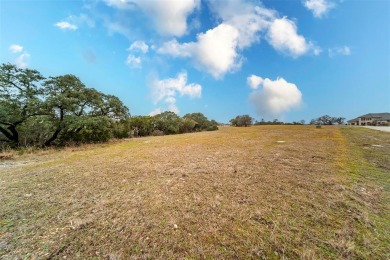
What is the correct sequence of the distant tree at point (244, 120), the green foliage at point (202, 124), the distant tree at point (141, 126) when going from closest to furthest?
the distant tree at point (141, 126) → the green foliage at point (202, 124) → the distant tree at point (244, 120)

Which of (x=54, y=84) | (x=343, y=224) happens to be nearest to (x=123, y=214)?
(x=343, y=224)

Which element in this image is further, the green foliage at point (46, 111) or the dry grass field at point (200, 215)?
the green foliage at point (46, 111)

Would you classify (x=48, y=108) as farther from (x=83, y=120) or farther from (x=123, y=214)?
(x=123, y=214)

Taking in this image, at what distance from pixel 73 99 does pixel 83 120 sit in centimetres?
153

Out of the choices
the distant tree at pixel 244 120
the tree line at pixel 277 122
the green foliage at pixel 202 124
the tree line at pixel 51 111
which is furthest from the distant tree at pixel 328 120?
the tree line at pixel 51 111

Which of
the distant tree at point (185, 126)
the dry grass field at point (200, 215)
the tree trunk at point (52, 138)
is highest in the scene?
the distant tree at point (185, 126)

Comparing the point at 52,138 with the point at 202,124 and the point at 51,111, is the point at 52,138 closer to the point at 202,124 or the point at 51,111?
the point at 51,111

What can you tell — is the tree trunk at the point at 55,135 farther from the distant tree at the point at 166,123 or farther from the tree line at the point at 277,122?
the tree line at the point at 277,122

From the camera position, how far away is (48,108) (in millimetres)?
12086

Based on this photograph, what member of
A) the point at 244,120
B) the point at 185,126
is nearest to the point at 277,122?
the point at 244,120

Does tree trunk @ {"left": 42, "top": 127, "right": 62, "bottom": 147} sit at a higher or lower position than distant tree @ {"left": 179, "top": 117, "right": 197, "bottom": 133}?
lower

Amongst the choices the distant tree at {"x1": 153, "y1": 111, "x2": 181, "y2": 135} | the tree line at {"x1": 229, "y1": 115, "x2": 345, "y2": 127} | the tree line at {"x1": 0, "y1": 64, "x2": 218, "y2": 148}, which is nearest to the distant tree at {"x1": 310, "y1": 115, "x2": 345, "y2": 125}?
the tree line at {"x1": 229, "y1": 115, "x2": 345, "y2": 127}

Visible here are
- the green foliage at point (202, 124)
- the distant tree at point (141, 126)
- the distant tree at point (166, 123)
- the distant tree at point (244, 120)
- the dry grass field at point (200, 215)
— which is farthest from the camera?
the distant tree at point (244, 120)

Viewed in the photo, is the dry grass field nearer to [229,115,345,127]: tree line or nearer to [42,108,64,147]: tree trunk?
[42,108,64,147]: tree trunk
